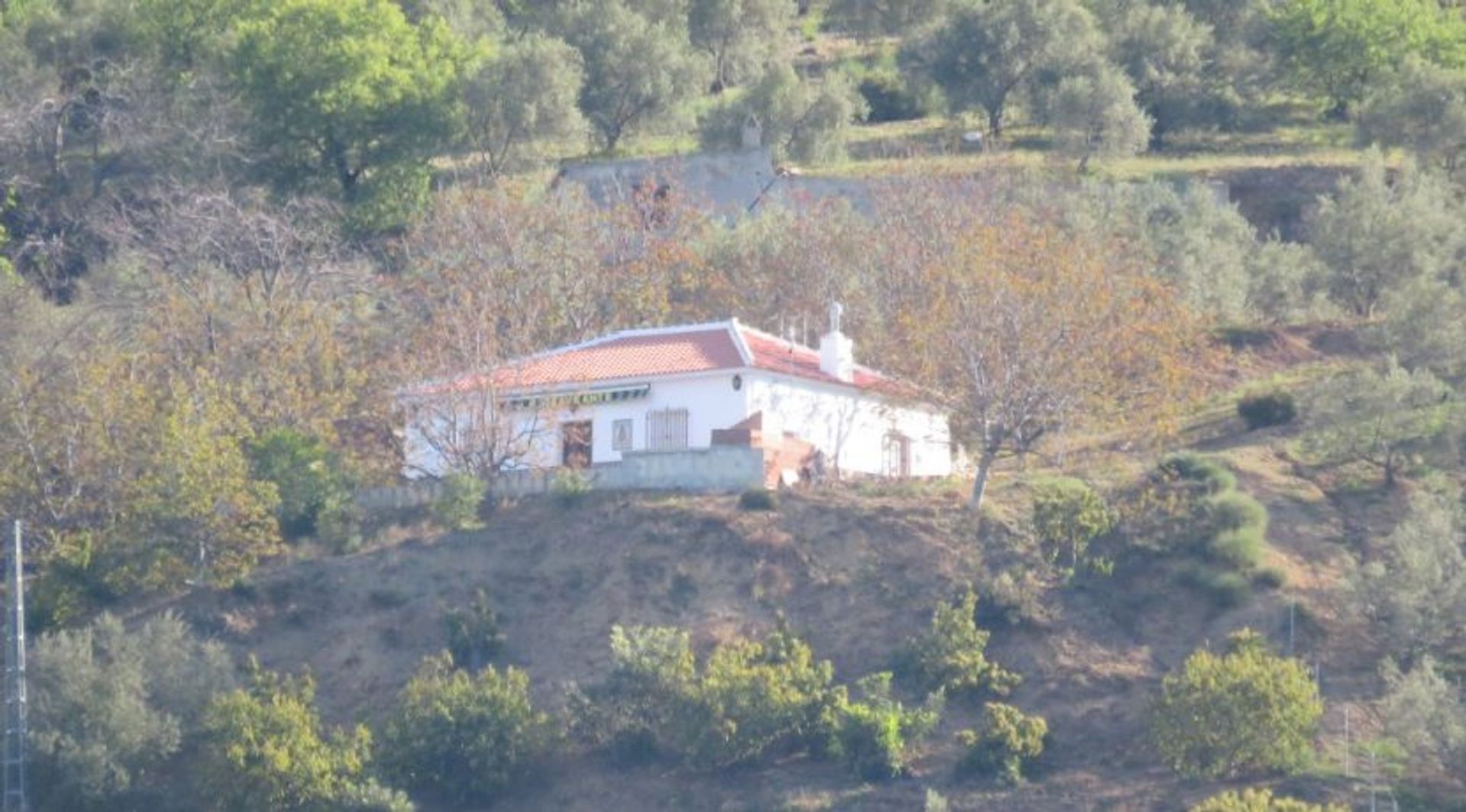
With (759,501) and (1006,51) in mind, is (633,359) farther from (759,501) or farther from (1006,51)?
(1006,51)

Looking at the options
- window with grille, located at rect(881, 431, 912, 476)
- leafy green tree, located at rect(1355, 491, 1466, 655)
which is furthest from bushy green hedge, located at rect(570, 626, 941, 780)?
window with grille, located at rect(881, 431, 912, 476)

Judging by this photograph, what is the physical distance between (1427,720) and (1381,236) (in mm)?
26659

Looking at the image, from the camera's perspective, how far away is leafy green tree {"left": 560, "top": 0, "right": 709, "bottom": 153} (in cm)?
7981

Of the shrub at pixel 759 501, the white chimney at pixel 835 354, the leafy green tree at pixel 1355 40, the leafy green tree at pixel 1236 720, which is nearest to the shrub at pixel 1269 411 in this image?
the white chimney at pixel 835 354

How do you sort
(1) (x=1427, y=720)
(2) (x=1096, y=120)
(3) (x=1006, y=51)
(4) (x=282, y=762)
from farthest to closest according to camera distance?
(3) (x=1006, y=51), (2) (x=1096, y=120), (4) (x=282, y=762), (1) (x=1427, y=720)

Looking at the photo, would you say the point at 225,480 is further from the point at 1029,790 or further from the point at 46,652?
the point at 1029,790

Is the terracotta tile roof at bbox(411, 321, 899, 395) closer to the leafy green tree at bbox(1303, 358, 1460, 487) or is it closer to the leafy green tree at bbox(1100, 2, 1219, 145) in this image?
the leafy green tree at bbox(1303, 358, 1460, 487)

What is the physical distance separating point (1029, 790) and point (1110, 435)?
1392 centimetres

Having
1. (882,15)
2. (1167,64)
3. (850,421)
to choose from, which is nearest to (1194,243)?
(850,421)

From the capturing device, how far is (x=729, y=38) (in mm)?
89562

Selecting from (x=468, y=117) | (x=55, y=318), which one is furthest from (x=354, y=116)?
(x=55, y=318)

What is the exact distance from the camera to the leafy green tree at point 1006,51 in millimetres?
79438

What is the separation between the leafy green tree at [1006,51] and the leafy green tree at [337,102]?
16.2 metres

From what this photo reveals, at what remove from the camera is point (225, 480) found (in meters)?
49.7
